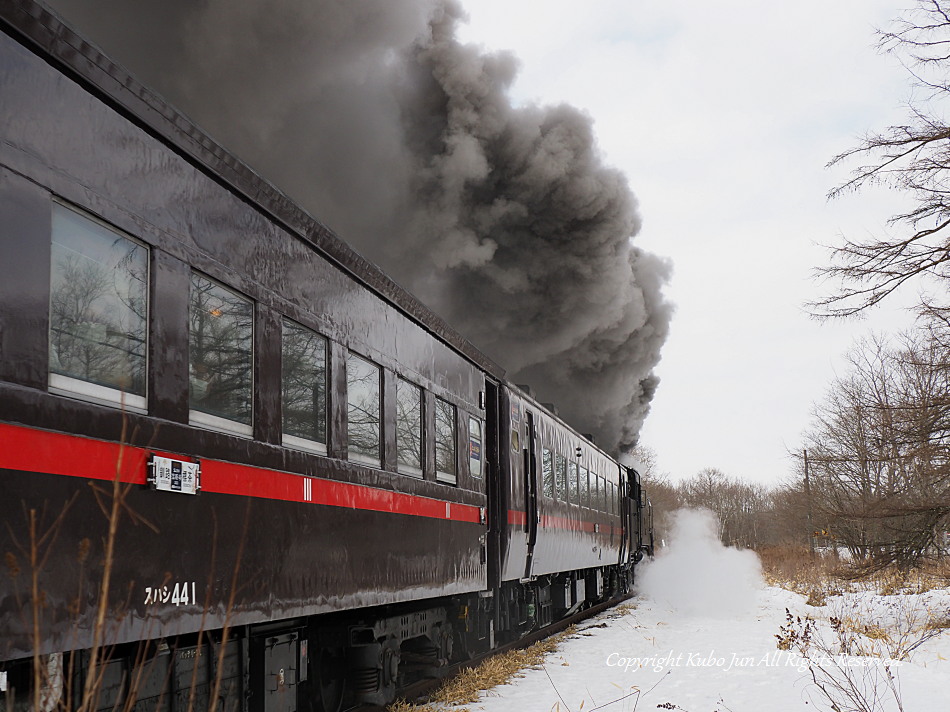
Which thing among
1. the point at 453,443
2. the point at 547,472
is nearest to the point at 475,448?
the point at 453,443

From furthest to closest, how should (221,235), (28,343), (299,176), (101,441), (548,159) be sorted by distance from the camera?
(548,159)
(299,176)
(221,235)
(101,441)
(28,343)

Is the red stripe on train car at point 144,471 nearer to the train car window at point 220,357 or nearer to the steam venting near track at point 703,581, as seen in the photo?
the train car window at point 220,357

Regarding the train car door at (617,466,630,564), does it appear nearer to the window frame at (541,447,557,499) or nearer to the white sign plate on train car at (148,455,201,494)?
the window frame at (541,447,557,499)

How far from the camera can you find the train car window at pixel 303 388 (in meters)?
4.88

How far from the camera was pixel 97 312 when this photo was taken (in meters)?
3.45

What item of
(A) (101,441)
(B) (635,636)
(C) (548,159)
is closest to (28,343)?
(A) (101,441)

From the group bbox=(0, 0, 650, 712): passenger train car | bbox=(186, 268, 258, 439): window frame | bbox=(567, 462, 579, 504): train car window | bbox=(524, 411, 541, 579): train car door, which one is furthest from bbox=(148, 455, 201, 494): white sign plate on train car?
bbox=(567, 462, 579, 504): train car window

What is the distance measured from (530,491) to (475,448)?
6.62ft

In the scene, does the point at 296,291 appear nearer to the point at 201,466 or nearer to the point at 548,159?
the point at 201,466

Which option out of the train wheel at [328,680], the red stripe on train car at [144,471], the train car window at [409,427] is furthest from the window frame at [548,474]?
the train wheel at [328,680]

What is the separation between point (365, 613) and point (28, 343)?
384 cm

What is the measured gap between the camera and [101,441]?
334cm

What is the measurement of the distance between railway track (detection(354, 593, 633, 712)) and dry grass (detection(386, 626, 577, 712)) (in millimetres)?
77

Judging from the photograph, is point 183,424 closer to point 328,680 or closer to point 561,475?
point 328,680
